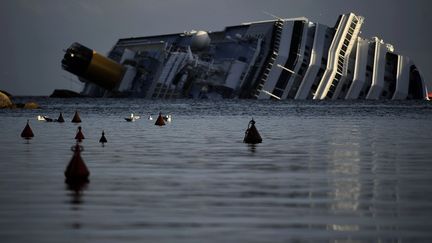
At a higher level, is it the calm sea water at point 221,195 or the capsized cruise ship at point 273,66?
the capsized cruise ship at point 273,66

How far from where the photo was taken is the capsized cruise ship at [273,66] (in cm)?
12288

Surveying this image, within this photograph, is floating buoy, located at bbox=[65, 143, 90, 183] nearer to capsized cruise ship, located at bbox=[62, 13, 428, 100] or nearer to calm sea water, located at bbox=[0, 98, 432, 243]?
calm sea water, located at bbox=[0, 98, 432, 243]

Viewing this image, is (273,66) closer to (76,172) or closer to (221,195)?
(76,172)

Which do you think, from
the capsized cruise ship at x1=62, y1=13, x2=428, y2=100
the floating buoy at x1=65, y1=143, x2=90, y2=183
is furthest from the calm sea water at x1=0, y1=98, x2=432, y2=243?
the capsized cruise ship at x1=62, y1=13, x2=428, y2=100

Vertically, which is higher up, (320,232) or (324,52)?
(324,52)

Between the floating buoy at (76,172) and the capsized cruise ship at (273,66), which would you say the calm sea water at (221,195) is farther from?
the capsized cruise ship at (273,66)

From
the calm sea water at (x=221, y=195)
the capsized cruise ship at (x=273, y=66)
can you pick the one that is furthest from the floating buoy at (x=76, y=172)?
the capsized cruise ship at (x=273, y=66)

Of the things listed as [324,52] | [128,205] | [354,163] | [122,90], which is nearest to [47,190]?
[128,205]

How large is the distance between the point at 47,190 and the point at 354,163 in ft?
35.4

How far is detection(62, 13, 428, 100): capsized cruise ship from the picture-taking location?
123 meters

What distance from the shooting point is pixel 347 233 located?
14.3 metres

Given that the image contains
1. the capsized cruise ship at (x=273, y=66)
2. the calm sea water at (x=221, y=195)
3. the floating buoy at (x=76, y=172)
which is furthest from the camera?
the capsized cruise ship at (x=273, y=66)

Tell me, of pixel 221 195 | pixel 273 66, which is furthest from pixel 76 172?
pixel 273 66

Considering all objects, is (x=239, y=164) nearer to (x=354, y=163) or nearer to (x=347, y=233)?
(x=354, y=163)
